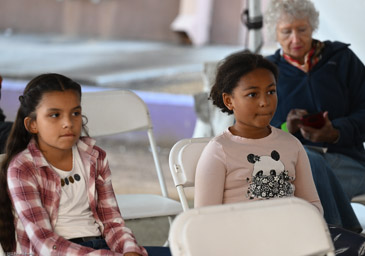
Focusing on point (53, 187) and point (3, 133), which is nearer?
point (53, 187)

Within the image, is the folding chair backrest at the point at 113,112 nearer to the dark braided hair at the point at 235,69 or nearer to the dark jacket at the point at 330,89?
the dark jacket at the point at 330,89

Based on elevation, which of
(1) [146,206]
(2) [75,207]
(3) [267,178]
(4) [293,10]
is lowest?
(1) [146,206]

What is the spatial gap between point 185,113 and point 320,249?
18.2 feet

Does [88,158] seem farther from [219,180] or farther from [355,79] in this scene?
[355,79]

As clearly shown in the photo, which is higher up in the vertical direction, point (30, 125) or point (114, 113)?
point (30, 125)

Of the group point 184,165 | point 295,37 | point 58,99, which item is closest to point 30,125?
point 58,99

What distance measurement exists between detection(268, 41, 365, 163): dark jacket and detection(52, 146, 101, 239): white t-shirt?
1237mm

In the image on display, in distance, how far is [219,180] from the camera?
7.59 ft

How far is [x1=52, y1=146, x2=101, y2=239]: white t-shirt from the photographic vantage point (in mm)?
2290

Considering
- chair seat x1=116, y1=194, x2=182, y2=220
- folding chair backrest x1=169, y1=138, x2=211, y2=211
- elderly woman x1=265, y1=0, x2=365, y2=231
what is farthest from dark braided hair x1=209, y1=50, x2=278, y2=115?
elderly woman x1=265, y1=0, x2=365, y2=231

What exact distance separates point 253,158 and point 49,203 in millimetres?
687

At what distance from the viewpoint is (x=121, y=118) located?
3279 mm

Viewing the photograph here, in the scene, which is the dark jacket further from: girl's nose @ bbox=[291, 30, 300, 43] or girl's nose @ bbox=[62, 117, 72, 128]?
girl's nose @ bbox=[62, 117, 72, 128]

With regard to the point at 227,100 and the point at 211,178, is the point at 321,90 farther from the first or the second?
the point at 211,178
